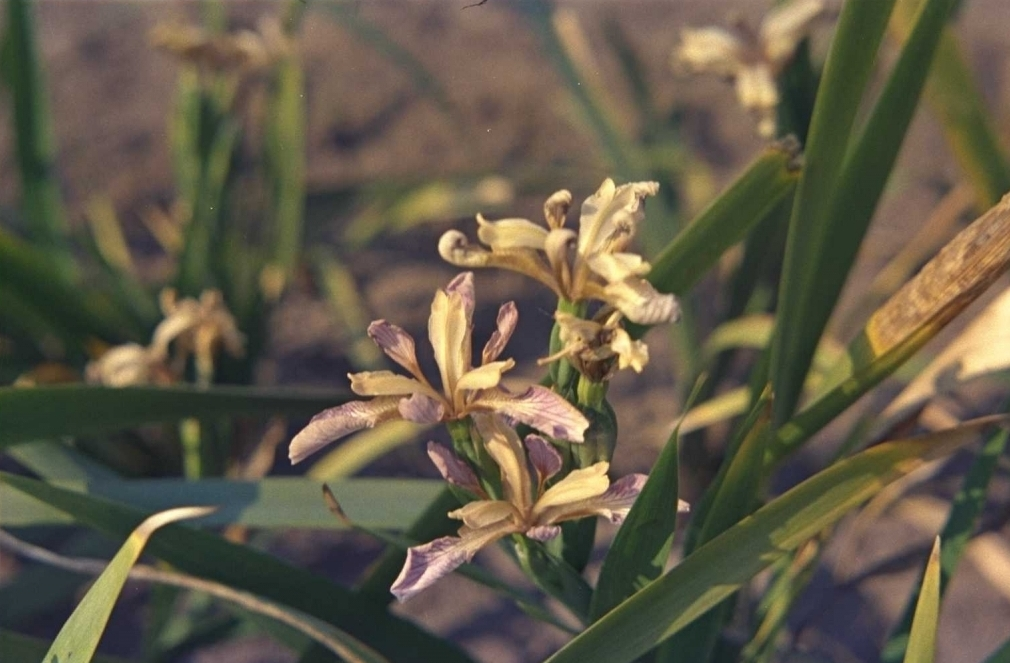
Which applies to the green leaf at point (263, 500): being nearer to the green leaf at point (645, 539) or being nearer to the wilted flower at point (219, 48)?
the green leaf at point (645, 539)

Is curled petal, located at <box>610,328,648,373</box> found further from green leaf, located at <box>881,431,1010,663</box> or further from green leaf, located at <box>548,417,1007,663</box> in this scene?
green leaf, located at <box>881,431,1010,663</box>

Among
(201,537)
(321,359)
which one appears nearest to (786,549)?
(201,537)

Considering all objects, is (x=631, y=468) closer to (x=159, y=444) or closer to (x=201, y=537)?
(x=159, y=444)

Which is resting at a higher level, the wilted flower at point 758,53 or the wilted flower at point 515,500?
the wilted flower at point 758,53

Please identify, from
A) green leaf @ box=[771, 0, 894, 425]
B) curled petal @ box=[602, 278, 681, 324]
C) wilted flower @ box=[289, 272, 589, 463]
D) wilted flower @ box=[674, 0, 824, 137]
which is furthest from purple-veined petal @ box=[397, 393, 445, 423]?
wilted flower @ box=[674, 0, 824, 137]

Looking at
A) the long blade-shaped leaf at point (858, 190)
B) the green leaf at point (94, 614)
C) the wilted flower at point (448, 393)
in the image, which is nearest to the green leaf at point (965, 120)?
the long blade-shaped leaf at point (858, 190)

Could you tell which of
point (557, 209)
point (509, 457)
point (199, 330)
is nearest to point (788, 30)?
point (557, 209)
